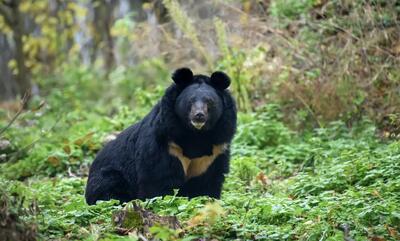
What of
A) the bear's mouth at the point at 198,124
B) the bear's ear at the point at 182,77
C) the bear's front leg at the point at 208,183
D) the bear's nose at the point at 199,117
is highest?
the bear's ear at the point at 182,77

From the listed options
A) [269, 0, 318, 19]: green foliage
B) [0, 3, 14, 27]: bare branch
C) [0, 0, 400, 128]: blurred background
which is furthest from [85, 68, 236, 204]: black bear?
[0, 3, 14, 27]: bare branch

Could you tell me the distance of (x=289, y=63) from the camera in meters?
12.3

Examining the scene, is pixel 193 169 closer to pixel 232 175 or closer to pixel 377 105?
pixel 232 175

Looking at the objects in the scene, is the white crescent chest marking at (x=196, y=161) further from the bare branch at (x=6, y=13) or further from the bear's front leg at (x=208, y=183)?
the bare branch at (x=6, y=13)

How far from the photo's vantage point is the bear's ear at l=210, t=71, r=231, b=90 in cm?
783

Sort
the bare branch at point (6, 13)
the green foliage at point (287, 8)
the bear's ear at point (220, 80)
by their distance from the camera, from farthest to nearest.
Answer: the bare branch at point (6, 13) → the green foliage at point (287, 8) → the bear's ear at point (220, 80)

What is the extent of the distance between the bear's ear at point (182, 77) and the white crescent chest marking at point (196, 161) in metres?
0.64

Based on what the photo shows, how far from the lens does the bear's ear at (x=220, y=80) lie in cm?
783

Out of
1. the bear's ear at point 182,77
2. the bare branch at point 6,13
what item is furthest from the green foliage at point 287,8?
the bare branch at point 6,13

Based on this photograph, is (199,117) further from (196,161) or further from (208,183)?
(208,183)

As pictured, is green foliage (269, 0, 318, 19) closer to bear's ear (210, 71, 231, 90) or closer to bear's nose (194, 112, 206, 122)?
bear's ear (210, 71, 231, 90)

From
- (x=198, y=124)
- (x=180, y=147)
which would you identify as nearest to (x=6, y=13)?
(x=180, y=147)

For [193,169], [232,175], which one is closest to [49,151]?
[232,175]

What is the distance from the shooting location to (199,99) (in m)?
7.59
